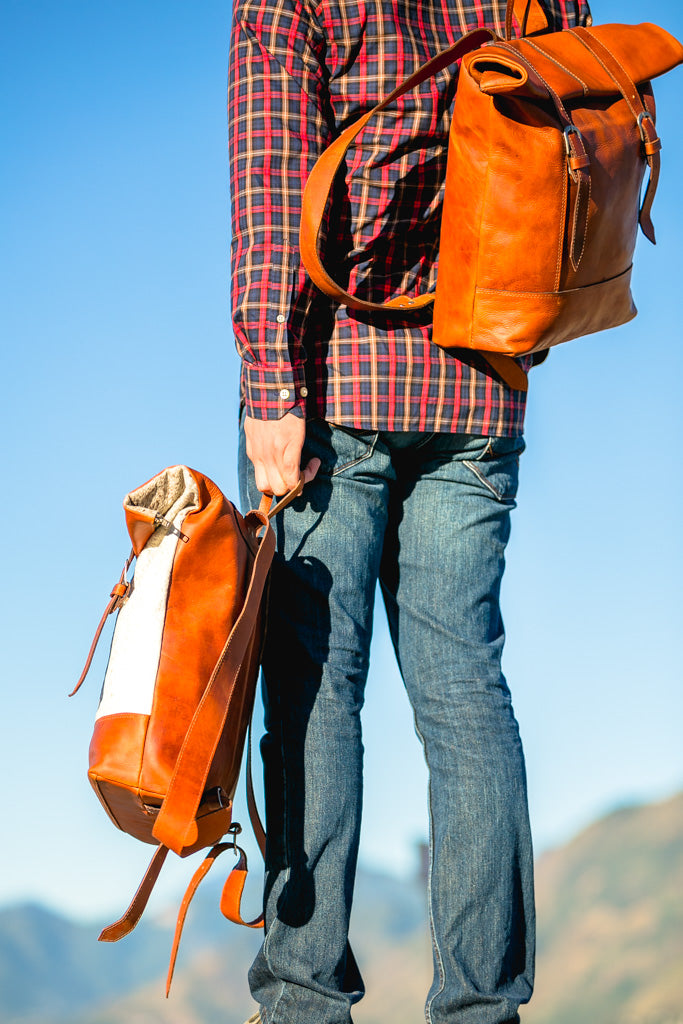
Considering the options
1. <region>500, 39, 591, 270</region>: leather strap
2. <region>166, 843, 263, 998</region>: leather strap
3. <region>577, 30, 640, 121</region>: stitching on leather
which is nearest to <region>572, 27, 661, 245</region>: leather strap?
<region>577, 30, 640, 121</region>: stitching on leather

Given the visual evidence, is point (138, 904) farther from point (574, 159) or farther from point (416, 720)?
point (574, 159)

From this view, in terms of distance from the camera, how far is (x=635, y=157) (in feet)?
3.55

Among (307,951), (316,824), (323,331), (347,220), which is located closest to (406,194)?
(347,220)

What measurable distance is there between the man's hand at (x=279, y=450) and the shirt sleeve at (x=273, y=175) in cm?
1

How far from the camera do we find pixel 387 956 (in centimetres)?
344

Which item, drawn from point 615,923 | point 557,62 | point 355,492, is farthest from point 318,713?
point 615,923

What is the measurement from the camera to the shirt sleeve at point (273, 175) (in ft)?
3.48

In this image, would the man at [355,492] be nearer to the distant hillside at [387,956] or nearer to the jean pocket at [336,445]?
the jean pocket at [336,445]

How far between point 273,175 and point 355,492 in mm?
376

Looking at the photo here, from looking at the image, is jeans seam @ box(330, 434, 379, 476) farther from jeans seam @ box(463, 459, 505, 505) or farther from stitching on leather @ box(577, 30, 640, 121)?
stitching on leather @ box(577, 30, 640, 121)

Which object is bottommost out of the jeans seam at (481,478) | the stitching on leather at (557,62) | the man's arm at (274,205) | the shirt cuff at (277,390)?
the jeans seam at (481,478)

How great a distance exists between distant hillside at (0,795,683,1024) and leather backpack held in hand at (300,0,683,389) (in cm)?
118

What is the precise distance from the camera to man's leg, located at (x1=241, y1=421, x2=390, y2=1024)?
3.50 feet

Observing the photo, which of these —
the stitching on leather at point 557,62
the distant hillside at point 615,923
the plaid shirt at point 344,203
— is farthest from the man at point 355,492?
the distant hillside at point 615,923
